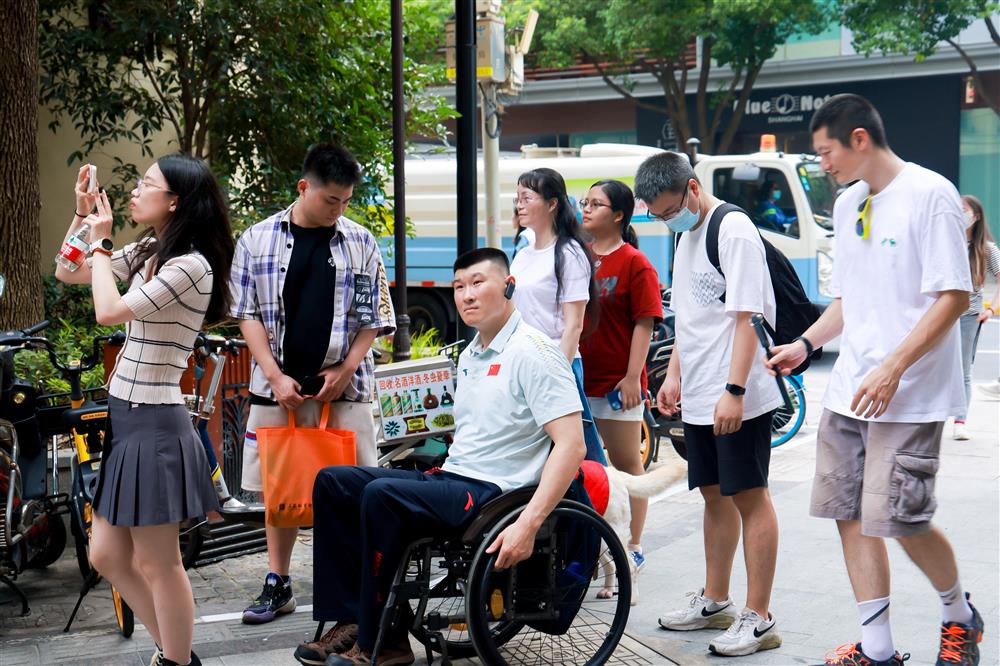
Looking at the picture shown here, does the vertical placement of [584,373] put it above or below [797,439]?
above

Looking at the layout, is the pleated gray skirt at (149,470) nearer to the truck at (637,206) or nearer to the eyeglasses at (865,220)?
the eyeglasses at (865,220)

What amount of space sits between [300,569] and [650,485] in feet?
6.56

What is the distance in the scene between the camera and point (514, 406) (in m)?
3.89

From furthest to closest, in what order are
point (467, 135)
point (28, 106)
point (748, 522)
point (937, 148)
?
point (937, 148)
point (467, 135)
point (28, 106)
point (748, 522)

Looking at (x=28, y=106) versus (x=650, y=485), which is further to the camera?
(x=28, y=106)

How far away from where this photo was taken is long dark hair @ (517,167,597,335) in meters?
5.16

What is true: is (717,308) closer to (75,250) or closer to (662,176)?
(662,176)

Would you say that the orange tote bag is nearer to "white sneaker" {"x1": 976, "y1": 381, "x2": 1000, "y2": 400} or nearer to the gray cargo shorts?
the gray cargo shorts

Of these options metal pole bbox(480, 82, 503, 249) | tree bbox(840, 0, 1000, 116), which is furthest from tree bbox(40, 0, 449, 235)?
tree bbox(840, 0, 1000, 116)

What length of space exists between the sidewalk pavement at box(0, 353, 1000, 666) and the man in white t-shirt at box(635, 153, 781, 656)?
0.51 ft

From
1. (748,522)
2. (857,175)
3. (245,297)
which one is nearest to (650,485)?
(748,522)

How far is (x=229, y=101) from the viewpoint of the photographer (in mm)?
8672

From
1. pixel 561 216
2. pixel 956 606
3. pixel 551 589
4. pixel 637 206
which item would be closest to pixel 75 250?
pixel 551 589

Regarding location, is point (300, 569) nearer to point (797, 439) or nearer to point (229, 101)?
point (229, 101)
